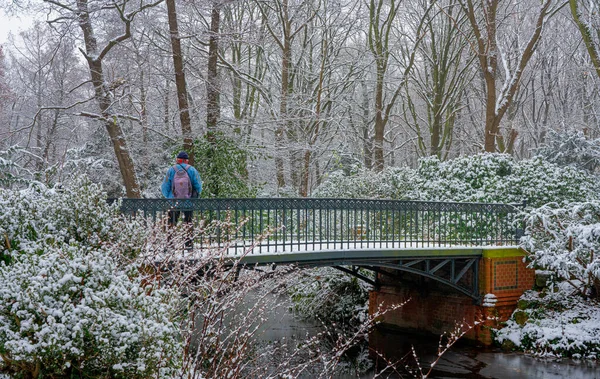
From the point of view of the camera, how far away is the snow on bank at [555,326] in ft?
47.2

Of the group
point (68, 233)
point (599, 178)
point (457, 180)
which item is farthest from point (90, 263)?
point (599, 178)

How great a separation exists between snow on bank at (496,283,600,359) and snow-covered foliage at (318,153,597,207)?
251 centimetres

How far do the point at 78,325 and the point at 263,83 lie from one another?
2177cm

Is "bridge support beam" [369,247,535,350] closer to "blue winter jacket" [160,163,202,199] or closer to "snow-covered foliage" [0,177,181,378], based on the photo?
"blue winter jacket" [160,163,202,199]

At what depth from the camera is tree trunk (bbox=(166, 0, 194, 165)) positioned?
17.9 m

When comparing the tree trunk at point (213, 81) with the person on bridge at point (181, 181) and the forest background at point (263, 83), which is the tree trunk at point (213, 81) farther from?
the person on bridge at point (181, 181)

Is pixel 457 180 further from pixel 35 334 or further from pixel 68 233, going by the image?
pixel 35 334

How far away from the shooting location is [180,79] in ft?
59.2

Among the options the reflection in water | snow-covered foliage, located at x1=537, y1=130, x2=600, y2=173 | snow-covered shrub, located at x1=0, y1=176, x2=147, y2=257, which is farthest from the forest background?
the reflection in water

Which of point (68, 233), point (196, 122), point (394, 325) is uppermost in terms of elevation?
point (196, 122)

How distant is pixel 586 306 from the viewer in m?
15.4

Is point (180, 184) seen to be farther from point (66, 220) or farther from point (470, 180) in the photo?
point (470, 180)

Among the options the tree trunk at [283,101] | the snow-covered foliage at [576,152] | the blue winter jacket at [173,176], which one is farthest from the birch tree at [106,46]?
the snow-covered foliage at [576,152]

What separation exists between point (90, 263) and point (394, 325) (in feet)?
43.5
